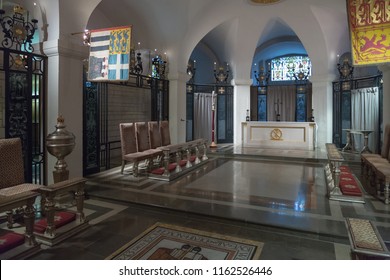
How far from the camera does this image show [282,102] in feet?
45.9

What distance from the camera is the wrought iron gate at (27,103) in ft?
14.1

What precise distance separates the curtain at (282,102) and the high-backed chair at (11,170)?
12.4 metres

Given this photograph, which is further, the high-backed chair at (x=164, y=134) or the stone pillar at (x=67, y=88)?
the high-backed chair at (x=164, y=134)

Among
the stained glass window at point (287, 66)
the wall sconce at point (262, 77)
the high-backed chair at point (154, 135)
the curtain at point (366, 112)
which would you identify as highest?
the stained glass window at point (287, 66)

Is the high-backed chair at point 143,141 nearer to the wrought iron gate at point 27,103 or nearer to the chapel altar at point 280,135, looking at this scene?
the wrought iron gate at point 27,103

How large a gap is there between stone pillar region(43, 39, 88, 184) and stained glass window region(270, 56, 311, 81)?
11836 mm

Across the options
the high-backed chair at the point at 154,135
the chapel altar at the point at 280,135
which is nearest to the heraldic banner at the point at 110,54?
the high-backed chair at the point at 154,135

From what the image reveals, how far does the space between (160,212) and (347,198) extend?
2773mm

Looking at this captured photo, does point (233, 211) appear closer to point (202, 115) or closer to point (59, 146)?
point (59, 146)

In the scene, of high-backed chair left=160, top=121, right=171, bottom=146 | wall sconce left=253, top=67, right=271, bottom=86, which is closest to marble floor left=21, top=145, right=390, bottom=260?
high-backed chair left=160, top=121, right=171, bottom=146

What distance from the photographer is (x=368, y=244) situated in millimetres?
2176

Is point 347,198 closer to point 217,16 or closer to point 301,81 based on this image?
point 217,16

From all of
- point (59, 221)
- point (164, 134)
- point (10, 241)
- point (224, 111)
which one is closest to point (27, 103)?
point (59, 221)

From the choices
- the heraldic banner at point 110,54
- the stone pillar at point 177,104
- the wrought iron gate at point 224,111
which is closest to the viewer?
the heraldic banner at point 110,54
